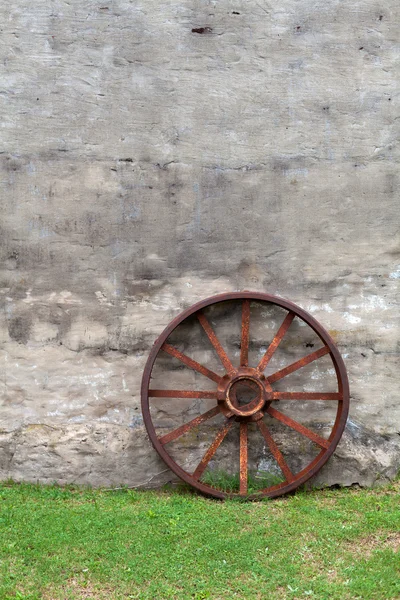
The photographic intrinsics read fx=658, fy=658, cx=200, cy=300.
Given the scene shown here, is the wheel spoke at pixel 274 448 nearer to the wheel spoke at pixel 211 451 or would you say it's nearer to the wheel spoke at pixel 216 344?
the wheel spoke at pixel 211 451

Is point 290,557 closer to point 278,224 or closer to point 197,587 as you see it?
point 197,587

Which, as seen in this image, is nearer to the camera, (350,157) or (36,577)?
(36,577)

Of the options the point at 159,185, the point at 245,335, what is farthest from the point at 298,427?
the point at 159,185

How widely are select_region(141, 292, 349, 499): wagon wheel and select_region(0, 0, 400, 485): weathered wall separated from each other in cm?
18

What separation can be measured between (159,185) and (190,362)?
1.36 metres

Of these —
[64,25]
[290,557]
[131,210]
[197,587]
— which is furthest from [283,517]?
[64,25]

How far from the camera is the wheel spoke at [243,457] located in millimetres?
4809

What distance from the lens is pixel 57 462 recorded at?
5004 mm

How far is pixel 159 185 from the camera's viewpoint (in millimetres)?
4988

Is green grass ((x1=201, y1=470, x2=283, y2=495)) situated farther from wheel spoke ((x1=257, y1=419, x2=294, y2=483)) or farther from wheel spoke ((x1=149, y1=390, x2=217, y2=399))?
wheel spoke ((x1=149, y1=390, x2=217, y2=399))

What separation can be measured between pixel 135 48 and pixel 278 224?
Result: 5.61 ft

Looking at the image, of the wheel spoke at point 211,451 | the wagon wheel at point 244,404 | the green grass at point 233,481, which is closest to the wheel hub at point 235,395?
the wagon wheel at point 244,404

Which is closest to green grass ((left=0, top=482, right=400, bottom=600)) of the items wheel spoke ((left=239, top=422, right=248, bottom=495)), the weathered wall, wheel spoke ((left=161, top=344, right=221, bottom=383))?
wheel spoke ((left=239, top=422, right=248, bottom=495))

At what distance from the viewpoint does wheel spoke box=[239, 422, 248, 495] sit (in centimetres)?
481
